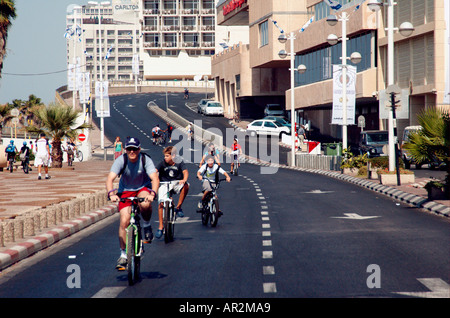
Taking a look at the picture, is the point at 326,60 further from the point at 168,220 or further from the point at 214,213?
the point at 168,220

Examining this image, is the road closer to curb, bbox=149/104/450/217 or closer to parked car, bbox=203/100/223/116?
curb, bbox=149/104/450/217

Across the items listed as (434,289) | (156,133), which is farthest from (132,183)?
(156,133)

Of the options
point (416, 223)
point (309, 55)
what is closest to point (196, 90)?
point (309, 55)

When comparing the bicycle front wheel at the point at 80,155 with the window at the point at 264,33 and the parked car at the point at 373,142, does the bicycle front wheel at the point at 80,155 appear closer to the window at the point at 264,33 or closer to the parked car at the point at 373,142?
the parked car at the point at 373,142

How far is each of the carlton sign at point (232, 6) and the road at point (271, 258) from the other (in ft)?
216

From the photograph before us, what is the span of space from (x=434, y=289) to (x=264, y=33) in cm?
6867

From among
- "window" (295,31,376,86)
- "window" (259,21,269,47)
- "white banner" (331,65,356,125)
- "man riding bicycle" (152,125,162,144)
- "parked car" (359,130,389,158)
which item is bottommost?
"parked car" (359,130,389,158)

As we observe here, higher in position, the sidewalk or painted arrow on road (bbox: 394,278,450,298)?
the sidewalk

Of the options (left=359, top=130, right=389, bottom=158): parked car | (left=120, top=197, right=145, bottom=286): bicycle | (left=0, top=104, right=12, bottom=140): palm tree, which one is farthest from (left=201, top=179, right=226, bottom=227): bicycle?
(left=0, top=104, right=12, bottom=140): palm tree

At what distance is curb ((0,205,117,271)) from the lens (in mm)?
12048

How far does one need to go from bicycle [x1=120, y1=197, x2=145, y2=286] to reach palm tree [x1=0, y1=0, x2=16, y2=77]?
40.8 meters

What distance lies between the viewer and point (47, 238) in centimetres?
1428
